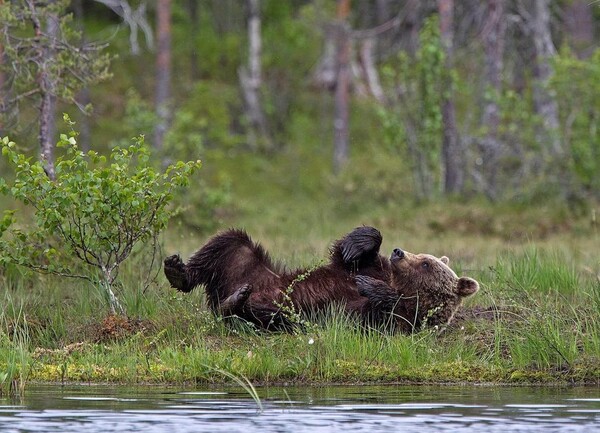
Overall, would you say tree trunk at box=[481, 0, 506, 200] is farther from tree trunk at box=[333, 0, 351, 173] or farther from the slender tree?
the slender tree

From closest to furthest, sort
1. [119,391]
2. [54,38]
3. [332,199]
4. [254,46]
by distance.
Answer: [119,391]
[54,38]
[332,199]
[254,46]

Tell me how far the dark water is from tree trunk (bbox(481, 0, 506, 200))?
14.8m

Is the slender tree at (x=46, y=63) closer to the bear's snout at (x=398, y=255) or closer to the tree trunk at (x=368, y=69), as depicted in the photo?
the bear's snout at (x=398, y=255)

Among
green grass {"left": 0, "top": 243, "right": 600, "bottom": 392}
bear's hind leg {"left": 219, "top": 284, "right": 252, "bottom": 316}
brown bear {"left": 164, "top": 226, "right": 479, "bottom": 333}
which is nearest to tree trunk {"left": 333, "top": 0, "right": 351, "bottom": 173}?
brown bear {"left": 164, "top": 226, "right": 479, "bottom": 333}

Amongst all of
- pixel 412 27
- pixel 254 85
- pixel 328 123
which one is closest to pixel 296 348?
pixel 412 27

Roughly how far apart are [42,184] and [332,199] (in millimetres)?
16124

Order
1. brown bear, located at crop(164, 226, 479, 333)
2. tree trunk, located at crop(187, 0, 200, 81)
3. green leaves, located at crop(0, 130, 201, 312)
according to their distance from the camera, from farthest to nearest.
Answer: tree trunk, located at crop(187, 0, 200, 81), green leaves, located at crop(0, 130, 201, 312), brown bear, located at crop(164, 226, 479, 333)

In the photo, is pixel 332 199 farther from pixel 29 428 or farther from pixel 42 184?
pixel 29 428

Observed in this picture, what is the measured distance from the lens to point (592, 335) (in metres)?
8.55

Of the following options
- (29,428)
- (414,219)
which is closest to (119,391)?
(29,428)

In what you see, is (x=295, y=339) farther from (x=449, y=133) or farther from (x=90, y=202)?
(x=449, y=133)

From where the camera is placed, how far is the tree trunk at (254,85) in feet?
109

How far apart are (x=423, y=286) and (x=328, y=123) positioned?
87.3 feet

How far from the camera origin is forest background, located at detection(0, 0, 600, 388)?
1127 centimetres
